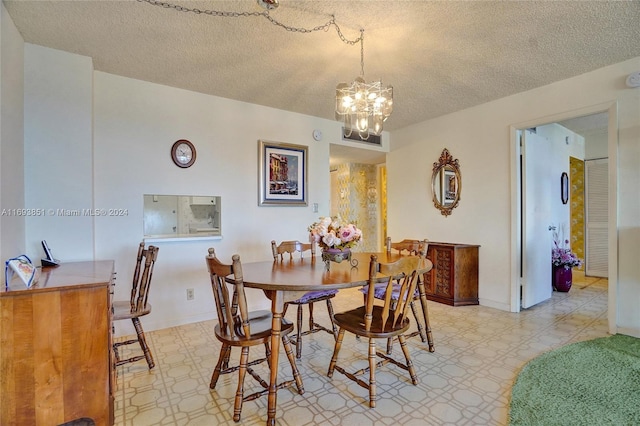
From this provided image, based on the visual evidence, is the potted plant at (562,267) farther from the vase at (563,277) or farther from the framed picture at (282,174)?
the framed picture at (282,174)

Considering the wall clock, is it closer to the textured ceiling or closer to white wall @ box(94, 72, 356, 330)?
white wall @ box(94, 72, 356, 330)

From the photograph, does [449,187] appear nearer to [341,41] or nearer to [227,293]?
[341,41]

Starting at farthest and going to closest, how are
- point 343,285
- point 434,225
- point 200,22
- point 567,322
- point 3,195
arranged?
point 434,225
point 567,322
point 200,22
point 3,195
point 343,285

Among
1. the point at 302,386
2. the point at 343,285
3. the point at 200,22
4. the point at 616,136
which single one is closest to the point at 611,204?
the point at 616,136

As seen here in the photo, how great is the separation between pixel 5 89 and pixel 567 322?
5.12 meters

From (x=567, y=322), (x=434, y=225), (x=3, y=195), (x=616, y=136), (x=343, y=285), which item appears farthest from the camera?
(x=434, y=225)

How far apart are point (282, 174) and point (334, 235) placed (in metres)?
1.95

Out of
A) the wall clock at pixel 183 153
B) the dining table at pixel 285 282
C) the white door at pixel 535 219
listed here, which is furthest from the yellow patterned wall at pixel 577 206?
the wall clock at pixel 183 153

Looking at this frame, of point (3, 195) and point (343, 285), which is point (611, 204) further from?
point (3, 195)

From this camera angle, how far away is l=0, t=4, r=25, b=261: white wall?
1874mm

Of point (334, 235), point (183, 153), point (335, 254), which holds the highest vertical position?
point (183, 153)

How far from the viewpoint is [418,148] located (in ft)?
14.9

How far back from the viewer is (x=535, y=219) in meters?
3.69

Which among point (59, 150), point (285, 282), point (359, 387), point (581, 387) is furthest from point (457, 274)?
point (59, 150)
